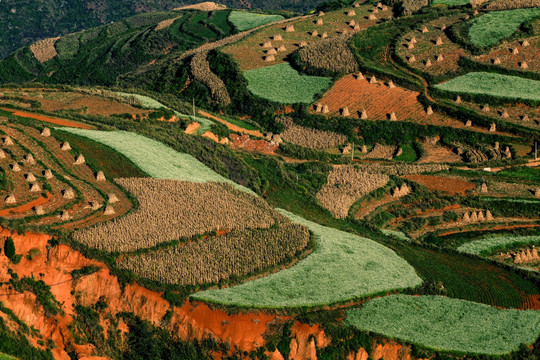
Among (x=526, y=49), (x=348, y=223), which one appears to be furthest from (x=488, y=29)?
(x=348, y=223)

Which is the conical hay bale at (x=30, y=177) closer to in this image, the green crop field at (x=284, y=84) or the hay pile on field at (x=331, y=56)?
the green crop field at (x=284, y=84)

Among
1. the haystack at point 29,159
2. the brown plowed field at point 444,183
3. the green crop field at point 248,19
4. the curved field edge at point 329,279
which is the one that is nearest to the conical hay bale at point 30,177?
the haystack at point 29,159

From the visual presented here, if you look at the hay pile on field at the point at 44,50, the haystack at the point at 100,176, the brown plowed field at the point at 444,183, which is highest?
the haystack at the point at 100,176

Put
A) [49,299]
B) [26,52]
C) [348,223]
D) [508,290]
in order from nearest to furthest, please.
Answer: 1. [49,299]
2. [508,290]
3. [348,223]
4. [26,52]

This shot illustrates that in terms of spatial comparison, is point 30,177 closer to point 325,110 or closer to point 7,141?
point 7,141

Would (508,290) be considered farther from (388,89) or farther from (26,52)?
(26,52)

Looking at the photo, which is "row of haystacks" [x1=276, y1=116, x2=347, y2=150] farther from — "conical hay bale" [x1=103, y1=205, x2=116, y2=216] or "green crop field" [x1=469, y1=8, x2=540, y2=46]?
"conical hay bale" [x1=103, y1=205, x2=116, y2=216]
